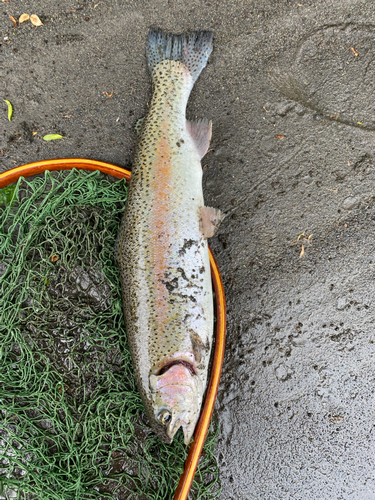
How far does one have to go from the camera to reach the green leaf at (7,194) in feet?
9.36

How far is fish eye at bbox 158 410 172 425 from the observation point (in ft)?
6.95

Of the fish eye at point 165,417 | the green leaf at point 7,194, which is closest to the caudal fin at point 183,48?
the green leaf at point 7,194

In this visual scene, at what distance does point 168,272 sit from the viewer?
2238 mm

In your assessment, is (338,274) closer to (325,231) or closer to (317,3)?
(325,231)

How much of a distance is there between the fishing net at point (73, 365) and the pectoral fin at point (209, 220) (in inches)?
29.5

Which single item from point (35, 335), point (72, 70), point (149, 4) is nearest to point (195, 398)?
point (35, 335)

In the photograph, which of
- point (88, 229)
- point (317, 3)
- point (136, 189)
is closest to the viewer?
point (136, 189)

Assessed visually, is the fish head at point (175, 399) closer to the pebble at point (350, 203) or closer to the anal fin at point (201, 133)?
the anal fin at point (201, 133)

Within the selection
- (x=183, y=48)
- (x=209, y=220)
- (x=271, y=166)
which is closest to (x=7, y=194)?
(x=209, y=220)

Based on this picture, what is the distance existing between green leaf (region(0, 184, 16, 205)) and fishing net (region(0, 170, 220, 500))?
114mm

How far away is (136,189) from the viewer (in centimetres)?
238

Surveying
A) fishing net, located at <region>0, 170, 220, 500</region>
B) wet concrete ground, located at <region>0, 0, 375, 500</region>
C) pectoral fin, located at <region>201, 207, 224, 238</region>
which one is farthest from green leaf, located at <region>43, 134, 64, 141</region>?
pectoral fin, located at <region>201, 207, 224, 238</region>

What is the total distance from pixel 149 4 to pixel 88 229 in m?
2.17

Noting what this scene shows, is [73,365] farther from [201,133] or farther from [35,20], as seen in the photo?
[35,20]
